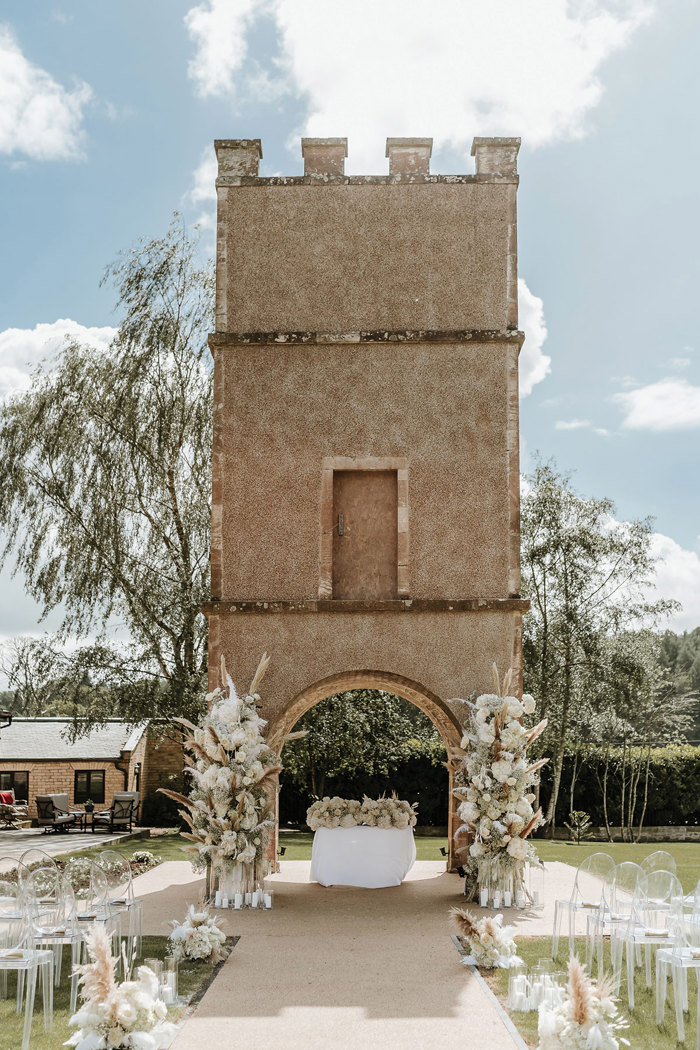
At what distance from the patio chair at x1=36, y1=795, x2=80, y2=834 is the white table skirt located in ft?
39.1

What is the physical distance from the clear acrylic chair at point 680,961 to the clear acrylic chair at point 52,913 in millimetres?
4167

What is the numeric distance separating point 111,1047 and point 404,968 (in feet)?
11.5

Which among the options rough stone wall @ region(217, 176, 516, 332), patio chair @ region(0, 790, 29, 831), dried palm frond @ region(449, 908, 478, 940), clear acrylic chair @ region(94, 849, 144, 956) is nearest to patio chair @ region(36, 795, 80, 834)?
patio chair @ region(0, 790, 29, 831)

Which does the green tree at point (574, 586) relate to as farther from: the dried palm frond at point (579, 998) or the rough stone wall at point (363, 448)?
the dried palm frond at point (579, 998)

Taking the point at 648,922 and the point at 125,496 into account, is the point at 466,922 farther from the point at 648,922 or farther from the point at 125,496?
the point at 125,496

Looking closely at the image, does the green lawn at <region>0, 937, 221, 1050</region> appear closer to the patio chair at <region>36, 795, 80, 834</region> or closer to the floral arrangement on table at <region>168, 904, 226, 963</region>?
the floral arrangement on table at <region>168, 904, 226, 963</region>

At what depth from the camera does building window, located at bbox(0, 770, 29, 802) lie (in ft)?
88.0

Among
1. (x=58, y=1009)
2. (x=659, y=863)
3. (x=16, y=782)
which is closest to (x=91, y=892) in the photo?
(x=58, y=1009)

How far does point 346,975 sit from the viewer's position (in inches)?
318

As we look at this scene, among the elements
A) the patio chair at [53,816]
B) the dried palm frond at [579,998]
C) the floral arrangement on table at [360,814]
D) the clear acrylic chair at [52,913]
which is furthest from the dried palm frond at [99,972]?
the patio chair at [53,816]

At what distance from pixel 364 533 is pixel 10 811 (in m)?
15.5

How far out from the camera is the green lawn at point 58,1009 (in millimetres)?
6543

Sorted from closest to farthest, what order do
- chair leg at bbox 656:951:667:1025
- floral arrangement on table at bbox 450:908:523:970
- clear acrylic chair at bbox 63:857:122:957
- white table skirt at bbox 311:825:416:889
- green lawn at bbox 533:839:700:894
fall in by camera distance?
chair leg at bbox 656:951:667:1025, clear acrylic chair at bbox 63:857:122:957, floral arrangement on table at bbox 450:908:523:970, white table skirt at bbox 311:825:416:889, green lawn at bbox 533:839:700:894

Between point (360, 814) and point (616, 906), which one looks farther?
point (360, 814)
